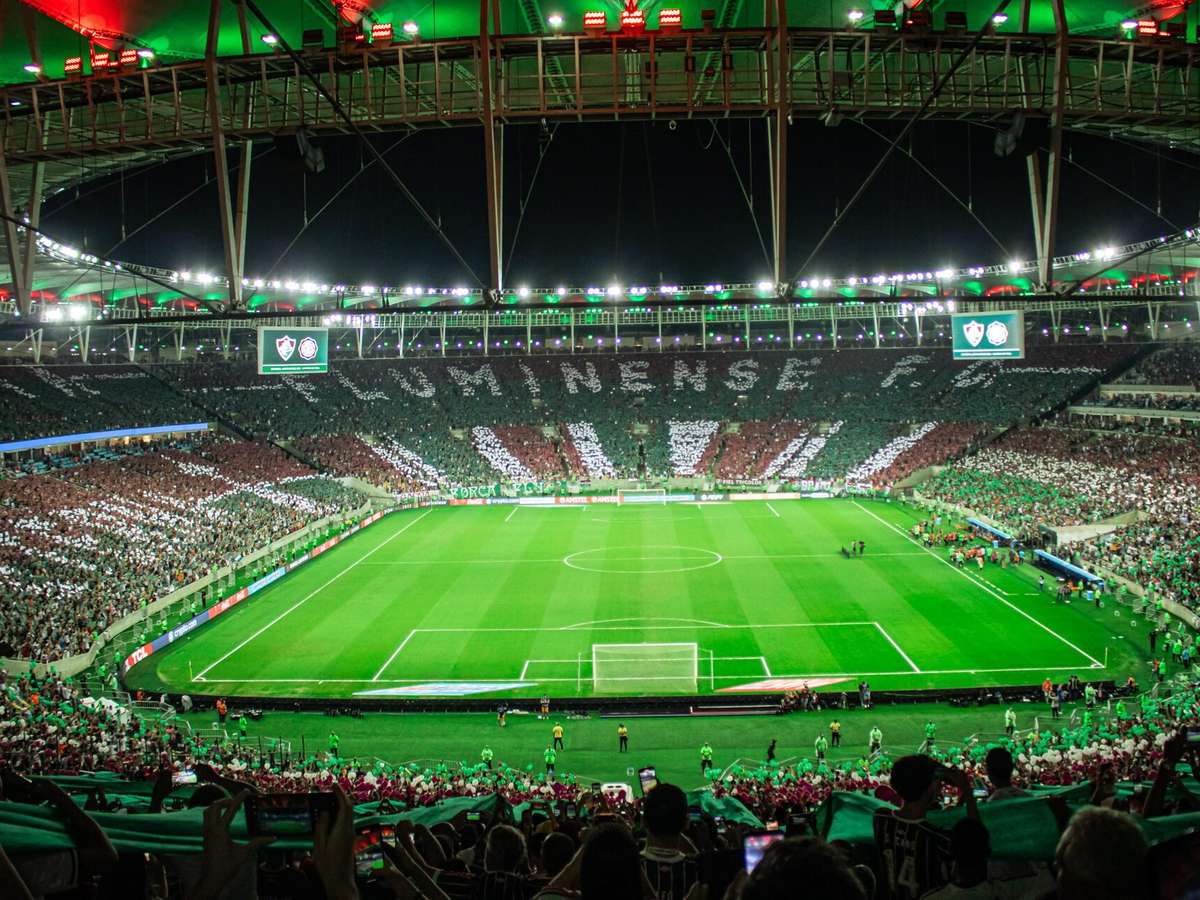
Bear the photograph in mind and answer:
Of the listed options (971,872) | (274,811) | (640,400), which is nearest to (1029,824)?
(971,872)

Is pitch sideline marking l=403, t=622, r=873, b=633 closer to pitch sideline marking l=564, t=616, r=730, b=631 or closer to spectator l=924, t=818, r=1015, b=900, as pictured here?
pitch sideline marking l=564, t=616, r=730, b=631

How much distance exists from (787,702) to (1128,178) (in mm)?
46230

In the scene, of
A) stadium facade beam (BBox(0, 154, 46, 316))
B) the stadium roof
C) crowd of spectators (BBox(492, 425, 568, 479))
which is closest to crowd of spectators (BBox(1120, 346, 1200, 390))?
crowd of spectators (BBox(492, 425, 568, 479))

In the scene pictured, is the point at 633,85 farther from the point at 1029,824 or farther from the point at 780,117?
the point at 1029,824

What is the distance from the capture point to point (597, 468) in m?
64.8

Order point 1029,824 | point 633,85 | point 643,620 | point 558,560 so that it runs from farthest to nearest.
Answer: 1. point 558,560
2. point 643,620
3. point 633,85
4. point 1029,824

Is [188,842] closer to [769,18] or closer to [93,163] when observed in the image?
[769,18]

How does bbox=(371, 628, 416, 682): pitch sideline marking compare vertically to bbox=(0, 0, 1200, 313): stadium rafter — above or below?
below

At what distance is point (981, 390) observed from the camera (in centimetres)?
6606

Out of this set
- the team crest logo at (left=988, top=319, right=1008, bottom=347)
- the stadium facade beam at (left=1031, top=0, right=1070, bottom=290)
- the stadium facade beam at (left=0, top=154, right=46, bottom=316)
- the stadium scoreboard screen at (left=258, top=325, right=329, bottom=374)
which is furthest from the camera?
the stadium scoreboard screen at (left=258, top=325, right=329, bottom=374)

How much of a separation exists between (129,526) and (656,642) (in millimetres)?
23072

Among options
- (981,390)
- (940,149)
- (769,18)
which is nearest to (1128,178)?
(940,149)

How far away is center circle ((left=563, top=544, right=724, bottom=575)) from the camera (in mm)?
39469

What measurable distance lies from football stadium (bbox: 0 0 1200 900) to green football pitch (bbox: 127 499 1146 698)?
22 cm
